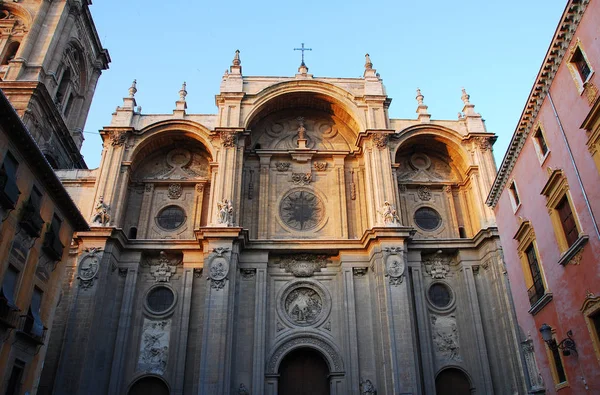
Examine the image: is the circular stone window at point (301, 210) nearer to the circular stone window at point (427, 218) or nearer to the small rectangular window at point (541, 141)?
the circular stone window at point (427, 218)

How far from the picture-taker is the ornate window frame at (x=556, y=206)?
14281 mm

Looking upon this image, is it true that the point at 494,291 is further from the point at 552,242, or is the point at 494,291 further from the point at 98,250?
the point at 98,250

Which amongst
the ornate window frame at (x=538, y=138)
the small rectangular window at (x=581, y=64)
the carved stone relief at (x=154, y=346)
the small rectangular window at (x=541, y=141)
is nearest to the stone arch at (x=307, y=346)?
the carved stone relief at (x=154, y=346)

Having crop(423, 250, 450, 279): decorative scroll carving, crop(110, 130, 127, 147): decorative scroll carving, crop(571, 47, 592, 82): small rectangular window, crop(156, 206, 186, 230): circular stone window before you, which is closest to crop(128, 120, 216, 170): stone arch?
crop(110, 130, 127, 147): decorative scroll carving

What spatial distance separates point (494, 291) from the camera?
77.5 feet

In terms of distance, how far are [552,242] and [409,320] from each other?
7716 mm

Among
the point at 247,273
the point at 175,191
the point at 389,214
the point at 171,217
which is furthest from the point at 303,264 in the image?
the point at 175,191

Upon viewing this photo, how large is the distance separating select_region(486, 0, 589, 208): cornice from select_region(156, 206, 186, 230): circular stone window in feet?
51.7

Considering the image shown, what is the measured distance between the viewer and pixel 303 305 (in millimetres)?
24359

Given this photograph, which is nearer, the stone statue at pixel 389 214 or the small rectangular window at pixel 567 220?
the small rectangular window at pixel 567 220

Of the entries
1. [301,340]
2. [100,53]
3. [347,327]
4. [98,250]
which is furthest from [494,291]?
[100,53]

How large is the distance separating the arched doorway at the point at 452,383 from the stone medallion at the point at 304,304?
5.95 metres

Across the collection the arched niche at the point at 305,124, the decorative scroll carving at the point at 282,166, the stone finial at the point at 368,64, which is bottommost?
the decorative scroll carving at the point at 282,166

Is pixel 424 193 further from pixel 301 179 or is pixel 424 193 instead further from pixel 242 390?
pixel 242 390
